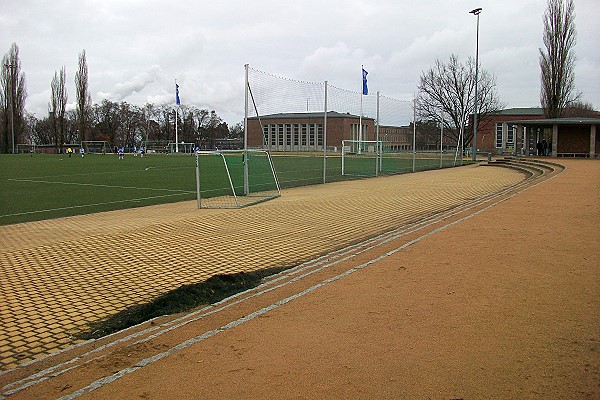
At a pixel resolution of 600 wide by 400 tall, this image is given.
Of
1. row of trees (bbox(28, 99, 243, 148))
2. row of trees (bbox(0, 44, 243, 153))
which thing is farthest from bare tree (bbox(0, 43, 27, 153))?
row of trees (bbox(28, 99, 243, 148))

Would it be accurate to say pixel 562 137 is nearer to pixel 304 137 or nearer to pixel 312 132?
pixel 312 132

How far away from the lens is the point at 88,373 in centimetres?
411

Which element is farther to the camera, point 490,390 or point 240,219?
point 240,219

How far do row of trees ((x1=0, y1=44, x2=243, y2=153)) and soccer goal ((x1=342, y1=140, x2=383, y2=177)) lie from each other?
53446mm

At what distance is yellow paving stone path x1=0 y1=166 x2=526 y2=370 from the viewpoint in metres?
5.79

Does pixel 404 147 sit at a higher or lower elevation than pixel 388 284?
higher

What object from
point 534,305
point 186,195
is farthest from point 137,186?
point 534,305

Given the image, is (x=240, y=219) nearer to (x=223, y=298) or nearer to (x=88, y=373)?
(x=223, y=298)

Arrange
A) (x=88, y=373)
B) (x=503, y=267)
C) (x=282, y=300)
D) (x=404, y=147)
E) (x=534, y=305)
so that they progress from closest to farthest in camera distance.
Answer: (x=88, y=373) < (x=534, y=305) < (x=282, y=300) < (x=503, y=267) < (x=404, y=147)

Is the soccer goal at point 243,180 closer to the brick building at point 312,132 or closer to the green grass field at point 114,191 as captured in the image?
the green grass field at point 114,191

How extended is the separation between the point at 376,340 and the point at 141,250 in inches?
214

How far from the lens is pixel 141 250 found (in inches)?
351

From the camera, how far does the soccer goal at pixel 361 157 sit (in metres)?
28.8

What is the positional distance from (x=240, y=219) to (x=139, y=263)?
173 inches
